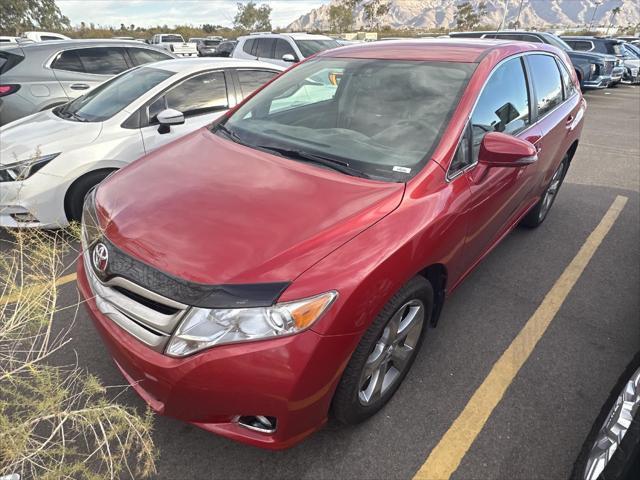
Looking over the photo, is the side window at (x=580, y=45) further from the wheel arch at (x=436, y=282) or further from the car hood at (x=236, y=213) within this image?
the car hood at (x=236, y=213)

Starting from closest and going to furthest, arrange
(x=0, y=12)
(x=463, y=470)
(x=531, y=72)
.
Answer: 1. (x=463, y=470)
2. (x=531, y=72)
3. (x=0, y=12)

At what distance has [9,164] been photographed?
344 centimetres

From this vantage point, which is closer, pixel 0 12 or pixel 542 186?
pixel 542 186

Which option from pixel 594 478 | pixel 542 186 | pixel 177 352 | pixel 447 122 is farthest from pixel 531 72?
pixel 177 352

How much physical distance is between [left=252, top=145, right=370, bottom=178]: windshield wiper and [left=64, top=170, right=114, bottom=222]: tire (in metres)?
2.06

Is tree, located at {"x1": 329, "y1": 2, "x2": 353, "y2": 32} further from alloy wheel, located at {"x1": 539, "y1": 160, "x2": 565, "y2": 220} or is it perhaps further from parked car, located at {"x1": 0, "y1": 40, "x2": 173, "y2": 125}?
alloy wheel, located at {"x1": 539, "y1": 160, "x2": 565, "y2": 220}

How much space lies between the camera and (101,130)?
3.78 meters

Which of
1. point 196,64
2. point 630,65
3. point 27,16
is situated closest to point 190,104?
point 196,64

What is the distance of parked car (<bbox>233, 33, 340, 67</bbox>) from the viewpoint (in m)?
9.05

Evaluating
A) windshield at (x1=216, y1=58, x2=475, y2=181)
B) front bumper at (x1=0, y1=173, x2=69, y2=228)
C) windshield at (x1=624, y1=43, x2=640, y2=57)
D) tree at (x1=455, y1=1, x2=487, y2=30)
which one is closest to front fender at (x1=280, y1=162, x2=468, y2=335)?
windshield at (x1=216, y1=58, x2=475, y2=181)

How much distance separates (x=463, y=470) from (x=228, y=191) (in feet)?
5.59

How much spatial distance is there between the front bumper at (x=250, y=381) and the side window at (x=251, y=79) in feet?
12.0

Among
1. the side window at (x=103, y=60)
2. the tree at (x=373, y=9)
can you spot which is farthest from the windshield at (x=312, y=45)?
the tree at (x=373, y=9)

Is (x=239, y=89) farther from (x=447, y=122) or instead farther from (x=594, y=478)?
(x=594, y=478)
